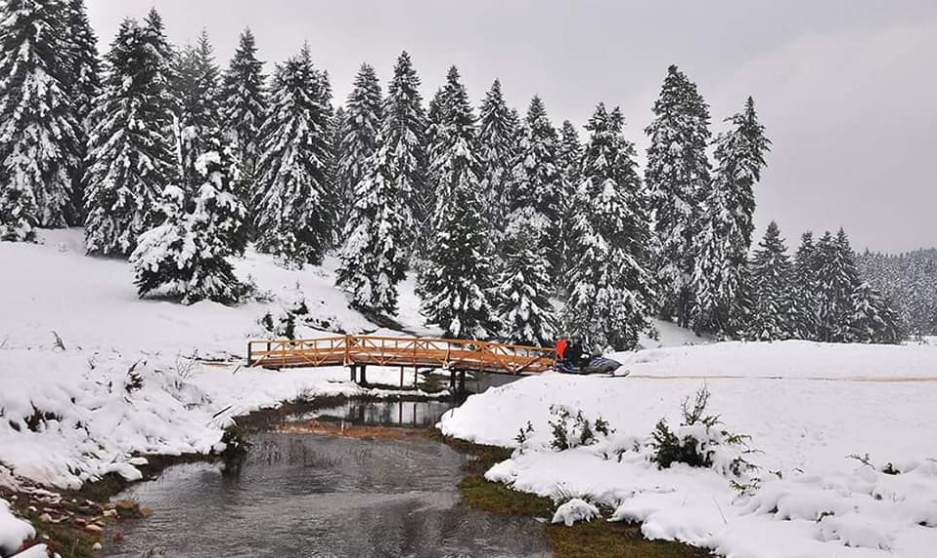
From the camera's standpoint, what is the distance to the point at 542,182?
4791 centimetres

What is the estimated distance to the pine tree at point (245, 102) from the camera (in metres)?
52.5

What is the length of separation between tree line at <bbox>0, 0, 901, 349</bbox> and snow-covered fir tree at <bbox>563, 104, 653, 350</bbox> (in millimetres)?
122

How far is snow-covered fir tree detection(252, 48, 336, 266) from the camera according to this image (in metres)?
45.5

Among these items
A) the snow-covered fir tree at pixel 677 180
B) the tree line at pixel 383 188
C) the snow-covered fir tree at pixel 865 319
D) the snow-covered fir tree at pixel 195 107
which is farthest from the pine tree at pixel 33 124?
the snow-covered fir tree at pixel 865 319

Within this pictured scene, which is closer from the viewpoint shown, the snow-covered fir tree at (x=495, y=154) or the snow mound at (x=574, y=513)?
the snow mound at (x=574, y=513)

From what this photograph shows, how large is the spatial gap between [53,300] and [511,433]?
24.8 metres

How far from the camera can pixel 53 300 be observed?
30.4m

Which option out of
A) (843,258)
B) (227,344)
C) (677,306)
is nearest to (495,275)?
(677,306)

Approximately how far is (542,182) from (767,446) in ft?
118

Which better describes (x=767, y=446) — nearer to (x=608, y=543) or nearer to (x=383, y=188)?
(x=608, y=543)

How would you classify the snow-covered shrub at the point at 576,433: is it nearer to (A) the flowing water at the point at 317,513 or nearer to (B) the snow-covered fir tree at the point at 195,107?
(A) the flowing water at the point at 317,513

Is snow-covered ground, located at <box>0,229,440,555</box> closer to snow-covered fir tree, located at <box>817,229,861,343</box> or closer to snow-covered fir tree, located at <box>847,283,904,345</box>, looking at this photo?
snow-covered fir tree, located at <box>817,229,861,343</box>

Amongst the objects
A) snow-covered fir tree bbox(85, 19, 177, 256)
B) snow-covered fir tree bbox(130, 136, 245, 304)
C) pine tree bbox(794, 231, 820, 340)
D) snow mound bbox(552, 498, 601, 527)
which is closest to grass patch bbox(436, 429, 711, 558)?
snow mound bbox(552, 498, 601, 527)

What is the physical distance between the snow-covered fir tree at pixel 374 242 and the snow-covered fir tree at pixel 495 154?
10.5 m
